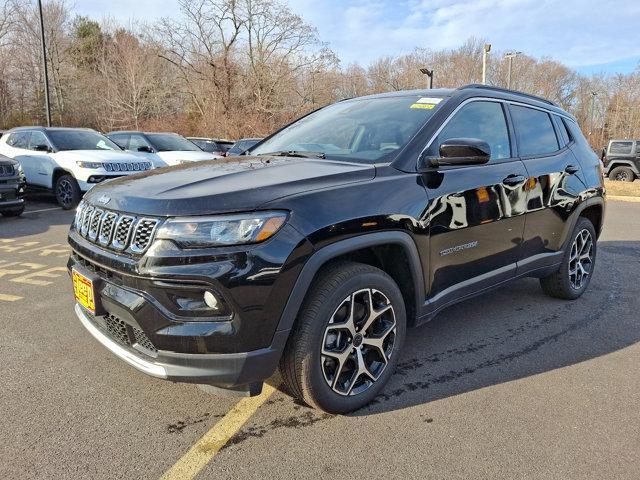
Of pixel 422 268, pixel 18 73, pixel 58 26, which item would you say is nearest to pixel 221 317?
pixel 422 268

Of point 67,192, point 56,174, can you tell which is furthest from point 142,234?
point 56,174

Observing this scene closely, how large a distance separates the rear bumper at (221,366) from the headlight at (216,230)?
1.60ft

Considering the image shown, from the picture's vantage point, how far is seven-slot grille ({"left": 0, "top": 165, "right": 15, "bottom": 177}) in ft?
26.7

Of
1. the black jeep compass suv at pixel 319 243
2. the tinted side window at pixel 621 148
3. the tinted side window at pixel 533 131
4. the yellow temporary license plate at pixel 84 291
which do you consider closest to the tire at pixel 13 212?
the black jeep compass suv at pixel 319 243

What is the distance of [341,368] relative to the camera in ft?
8.54

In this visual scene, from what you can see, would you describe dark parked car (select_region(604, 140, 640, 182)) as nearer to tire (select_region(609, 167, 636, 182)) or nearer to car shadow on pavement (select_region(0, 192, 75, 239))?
tire (select_region(609, 167, 636, 182))

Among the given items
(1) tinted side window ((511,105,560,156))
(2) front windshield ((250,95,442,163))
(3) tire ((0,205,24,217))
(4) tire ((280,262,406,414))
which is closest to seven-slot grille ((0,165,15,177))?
(3) tire ((0,205,24,217))

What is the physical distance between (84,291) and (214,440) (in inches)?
41.1

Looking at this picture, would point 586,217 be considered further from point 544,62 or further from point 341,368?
point 544,62

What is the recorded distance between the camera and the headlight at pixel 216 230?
216 cm

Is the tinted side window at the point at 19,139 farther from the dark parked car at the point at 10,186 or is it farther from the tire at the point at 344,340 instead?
the tire at the point at 344,340

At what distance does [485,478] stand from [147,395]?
1.87 metres

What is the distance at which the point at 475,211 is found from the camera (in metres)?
3.23

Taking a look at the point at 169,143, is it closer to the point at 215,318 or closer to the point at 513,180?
the point at 513,180
